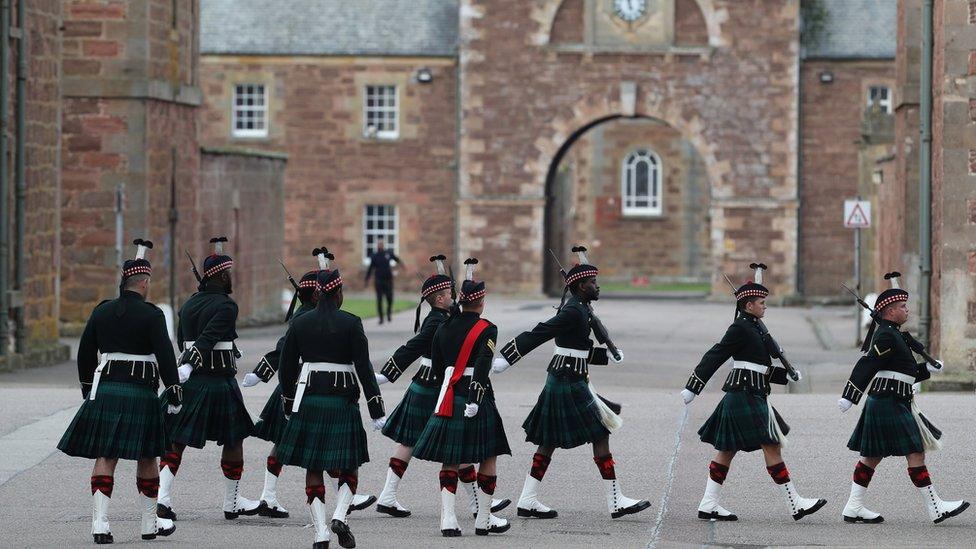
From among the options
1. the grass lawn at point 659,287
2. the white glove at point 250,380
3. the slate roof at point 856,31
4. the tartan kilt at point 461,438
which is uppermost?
the slate roof at point 856,31

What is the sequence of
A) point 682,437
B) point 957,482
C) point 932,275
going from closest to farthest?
point 957,482
point 682,437
point 932,275

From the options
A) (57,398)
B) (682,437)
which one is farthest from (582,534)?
(57,398)

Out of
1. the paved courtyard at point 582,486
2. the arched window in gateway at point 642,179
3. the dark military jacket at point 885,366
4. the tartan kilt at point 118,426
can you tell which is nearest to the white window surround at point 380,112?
the arched window in gateway at point 642,179

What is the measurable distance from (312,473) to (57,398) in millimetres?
8436

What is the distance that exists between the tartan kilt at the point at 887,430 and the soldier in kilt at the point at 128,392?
449 centimetres

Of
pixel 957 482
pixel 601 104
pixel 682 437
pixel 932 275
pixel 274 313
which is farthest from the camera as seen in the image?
pixel 601 104

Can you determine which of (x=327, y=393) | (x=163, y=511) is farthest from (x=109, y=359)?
(x=327, y=393)

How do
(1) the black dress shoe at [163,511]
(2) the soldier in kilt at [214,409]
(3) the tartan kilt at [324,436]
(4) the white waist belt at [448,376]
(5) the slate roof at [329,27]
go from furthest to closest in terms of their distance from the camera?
1. (5) the slate roof at [329,27]
2. (2) the soldier in kilt at [214,409]
3. (4) the white waist belt at [448,376]
4. (1) the black dress shoe at [163,511]
5. (3) the tartan kilt at [324,436]

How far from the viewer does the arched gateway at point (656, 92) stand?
153 feet

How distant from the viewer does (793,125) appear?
4672 centimetres

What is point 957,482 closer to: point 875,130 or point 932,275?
point 932,275

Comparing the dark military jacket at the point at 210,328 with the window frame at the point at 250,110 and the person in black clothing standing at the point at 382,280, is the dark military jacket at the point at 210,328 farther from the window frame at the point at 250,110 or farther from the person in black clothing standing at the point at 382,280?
the window frame at the point at 250,110

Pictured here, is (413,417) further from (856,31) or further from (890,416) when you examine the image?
(856,31)

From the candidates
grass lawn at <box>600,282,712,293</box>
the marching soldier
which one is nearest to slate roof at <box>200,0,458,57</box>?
grass lawn at <box>600,282,712,293</box>
